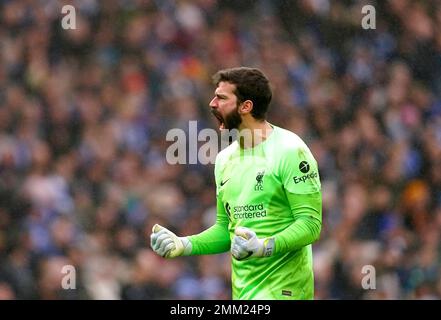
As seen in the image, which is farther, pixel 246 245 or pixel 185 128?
pixel 185 128

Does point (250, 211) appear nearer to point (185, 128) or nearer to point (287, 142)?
point (287, 142)

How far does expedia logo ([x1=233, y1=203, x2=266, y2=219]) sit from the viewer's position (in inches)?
245

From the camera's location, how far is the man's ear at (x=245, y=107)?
20.7 feet

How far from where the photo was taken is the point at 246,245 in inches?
229

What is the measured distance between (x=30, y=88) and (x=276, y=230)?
7284mm

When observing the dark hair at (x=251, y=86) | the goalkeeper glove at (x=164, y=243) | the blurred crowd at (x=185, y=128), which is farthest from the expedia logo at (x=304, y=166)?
the blurred crowd at (x=185, y=128)

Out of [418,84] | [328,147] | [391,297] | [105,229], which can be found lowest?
[391,297]

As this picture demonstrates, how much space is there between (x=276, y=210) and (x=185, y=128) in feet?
20.6

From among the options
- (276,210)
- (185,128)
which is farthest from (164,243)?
(185,128)

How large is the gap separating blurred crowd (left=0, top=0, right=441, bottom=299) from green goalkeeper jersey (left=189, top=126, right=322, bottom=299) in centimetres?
466

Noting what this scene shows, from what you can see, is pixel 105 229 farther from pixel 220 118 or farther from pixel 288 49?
pixel 220 118

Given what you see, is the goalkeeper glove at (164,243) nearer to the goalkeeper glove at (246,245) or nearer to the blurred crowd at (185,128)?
the goalkeeper glove at (246,245)
